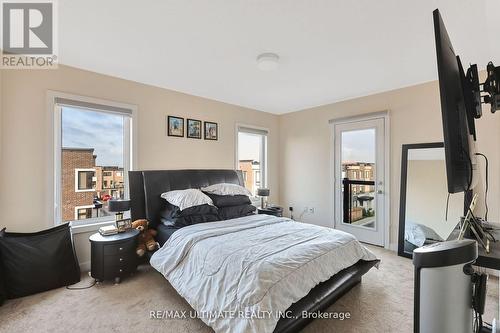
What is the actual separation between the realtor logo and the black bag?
177cm

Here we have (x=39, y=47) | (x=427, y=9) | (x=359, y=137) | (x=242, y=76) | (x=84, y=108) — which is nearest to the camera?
(x=427, y=9)

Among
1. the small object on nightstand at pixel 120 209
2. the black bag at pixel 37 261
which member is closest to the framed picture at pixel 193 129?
the small object on nightstand at pixel 120 209

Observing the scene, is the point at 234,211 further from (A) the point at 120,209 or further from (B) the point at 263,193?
(A) the point at 120,209

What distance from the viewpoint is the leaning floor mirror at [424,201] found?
3.06m

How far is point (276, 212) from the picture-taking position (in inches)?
159

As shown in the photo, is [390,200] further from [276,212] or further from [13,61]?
[13,61]

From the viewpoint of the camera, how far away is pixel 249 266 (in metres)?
1.69

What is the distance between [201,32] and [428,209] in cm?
348

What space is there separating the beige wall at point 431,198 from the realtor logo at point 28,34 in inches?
169

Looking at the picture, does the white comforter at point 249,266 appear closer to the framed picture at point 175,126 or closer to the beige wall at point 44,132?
the beige wall at point 44,132

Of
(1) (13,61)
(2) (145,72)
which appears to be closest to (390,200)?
(2) (145,72)

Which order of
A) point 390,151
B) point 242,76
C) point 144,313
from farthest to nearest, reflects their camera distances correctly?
point 390,151 → point 242,76 → point 144,313

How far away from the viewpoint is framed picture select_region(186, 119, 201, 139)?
3.78m

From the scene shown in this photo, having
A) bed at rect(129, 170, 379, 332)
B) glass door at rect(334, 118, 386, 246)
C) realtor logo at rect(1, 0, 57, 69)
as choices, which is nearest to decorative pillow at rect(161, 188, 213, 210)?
bed at rect(129, 170, 379, 332)
